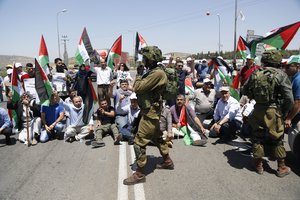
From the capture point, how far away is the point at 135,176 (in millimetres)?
4051

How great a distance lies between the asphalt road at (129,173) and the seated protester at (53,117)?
0.79 m

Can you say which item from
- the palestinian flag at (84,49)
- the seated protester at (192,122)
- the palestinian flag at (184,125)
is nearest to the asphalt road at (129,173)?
the seated protester at (192,122)

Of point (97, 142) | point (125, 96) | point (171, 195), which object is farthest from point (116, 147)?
point (171, 195)

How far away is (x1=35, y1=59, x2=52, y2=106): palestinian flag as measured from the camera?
5.97m

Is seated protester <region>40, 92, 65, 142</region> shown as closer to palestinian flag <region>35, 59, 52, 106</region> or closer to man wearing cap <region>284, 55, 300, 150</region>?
palestinian flag <region>35, 59, 52, 106</region>

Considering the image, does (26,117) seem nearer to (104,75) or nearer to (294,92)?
(104,75)

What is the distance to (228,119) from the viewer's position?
6145 millimetres

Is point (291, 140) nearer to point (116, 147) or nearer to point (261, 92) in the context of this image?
point (261, 92)

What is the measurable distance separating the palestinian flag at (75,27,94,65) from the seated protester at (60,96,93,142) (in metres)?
1.66

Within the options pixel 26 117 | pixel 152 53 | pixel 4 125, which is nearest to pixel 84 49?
pixel 26 117

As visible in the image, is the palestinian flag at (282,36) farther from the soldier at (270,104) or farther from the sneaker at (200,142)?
the sneaker at (200,142)

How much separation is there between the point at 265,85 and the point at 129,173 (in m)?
2.65

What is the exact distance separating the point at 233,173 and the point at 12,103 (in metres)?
5.52

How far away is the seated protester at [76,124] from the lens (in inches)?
251
